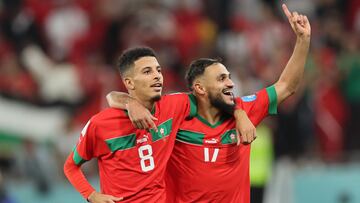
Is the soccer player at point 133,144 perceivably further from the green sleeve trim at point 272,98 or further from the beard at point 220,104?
the green sleeve trim at point 272,98

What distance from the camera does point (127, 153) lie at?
7.15 metres

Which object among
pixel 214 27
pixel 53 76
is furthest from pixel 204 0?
pixel 53 76

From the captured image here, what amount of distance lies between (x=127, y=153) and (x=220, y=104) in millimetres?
754

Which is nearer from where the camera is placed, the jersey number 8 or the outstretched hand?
the jersey number 8

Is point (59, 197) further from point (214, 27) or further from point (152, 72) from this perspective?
point (152, 72)

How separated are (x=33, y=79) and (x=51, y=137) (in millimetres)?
1004

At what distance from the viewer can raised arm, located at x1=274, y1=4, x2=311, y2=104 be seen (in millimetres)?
7266

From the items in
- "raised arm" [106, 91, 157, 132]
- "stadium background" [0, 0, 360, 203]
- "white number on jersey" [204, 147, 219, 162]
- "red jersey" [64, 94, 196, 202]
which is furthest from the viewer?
"stadium background" [0, 0, 360, 203]

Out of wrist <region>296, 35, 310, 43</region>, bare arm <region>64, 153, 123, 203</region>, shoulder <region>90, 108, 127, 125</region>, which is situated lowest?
bare arm <region>64, 153, 123, 203</region>

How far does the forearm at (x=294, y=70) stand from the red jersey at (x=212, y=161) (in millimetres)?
73

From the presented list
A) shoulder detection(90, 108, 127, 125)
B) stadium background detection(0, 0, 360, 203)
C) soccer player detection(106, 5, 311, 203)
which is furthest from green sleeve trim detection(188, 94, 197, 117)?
stadium background detection(0, 0, 360, 203)

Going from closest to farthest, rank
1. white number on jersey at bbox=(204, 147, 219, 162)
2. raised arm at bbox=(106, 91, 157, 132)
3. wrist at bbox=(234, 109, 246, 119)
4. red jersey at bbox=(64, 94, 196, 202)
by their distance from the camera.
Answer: raised arm at bbox=(106, 91, 157, 132)
red jersey at bbox=(64, 94, 196, 202)
wrist at bbox=(234, 109, 246, 119)
white number on jersey at bbox=(204, 147, 219, 162)

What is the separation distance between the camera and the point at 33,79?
13.0 metres

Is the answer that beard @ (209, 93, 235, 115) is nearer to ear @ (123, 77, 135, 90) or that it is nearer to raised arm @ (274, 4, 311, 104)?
raised arm @ (274, 4, 311, 104)
